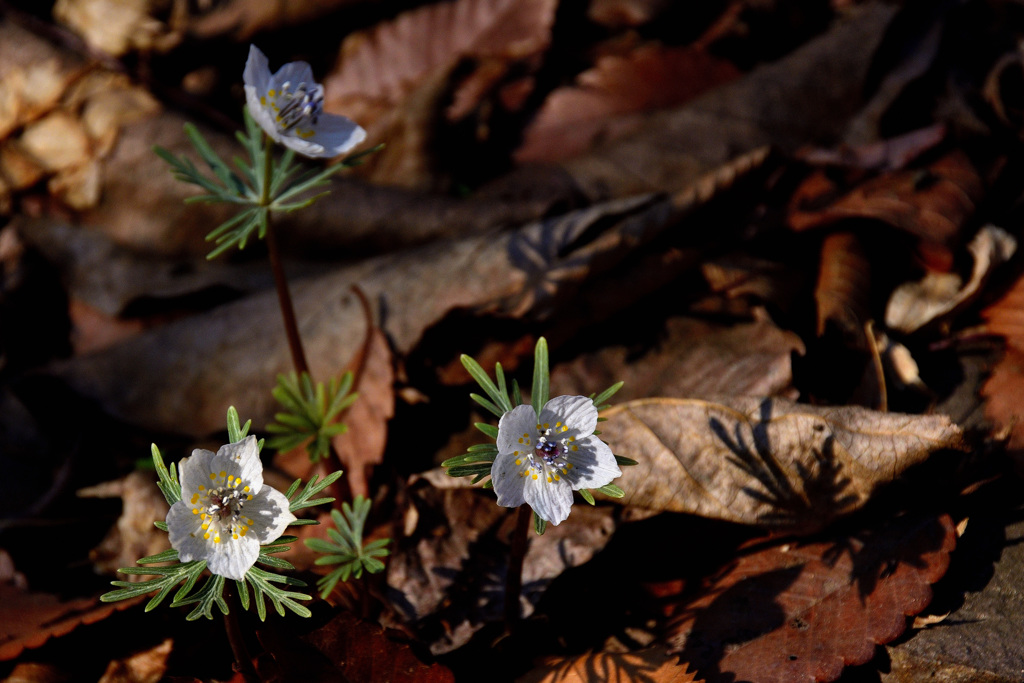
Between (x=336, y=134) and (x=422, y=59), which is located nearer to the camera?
(x=336, y=134)

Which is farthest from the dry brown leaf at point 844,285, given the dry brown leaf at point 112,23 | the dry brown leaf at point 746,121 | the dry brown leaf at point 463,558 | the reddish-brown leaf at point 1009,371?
the dry brown leaf at point 112,23

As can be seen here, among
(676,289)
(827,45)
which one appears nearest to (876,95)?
(827,45)

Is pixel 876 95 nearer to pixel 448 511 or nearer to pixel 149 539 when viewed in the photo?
pixel 448 511

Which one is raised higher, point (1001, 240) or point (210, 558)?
point (210, 558)

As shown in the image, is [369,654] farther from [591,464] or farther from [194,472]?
[591,464]

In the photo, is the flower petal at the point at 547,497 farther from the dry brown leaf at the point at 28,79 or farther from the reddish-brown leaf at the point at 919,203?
the dry brown leaf at the point at 28,79

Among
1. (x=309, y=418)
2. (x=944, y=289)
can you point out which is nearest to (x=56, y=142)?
(x=309, y=418)
